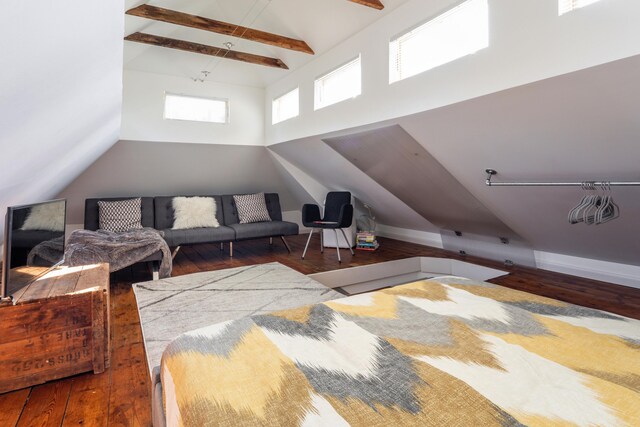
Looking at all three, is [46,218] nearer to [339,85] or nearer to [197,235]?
[197,235]

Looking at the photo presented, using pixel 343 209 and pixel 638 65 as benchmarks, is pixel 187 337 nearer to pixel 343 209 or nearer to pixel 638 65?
pixel 638 65

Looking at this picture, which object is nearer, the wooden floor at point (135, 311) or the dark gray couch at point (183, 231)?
the wooden floor at point (135, 311)

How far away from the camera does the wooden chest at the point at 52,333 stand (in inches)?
58.6

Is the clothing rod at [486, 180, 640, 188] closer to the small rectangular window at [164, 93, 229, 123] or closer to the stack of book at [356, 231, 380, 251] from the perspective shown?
the stack of book at [356, 231, 380, 251]

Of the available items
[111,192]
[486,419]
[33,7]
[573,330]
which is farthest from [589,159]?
[111,192]

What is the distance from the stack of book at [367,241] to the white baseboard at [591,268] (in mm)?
1827

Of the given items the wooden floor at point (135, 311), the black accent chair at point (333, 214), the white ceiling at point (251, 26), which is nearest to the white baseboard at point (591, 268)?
the wooden floor at point (135, 311)

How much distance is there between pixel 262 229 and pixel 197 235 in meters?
0.79

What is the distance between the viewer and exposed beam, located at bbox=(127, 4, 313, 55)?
301 cm

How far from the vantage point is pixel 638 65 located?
1.59 m

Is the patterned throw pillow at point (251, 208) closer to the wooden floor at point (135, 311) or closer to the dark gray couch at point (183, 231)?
the dark gray couch at point (183, 231)

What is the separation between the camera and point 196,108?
15.6 feet

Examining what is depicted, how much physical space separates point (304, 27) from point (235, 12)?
764 millimetres

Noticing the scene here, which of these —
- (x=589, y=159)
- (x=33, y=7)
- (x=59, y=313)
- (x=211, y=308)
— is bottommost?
(x=211, y=308)
